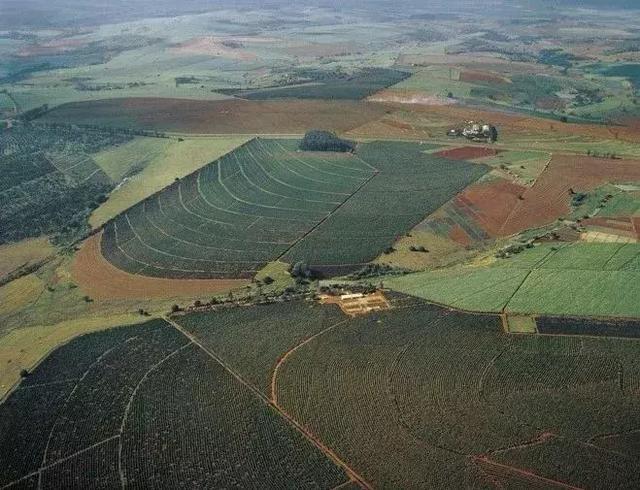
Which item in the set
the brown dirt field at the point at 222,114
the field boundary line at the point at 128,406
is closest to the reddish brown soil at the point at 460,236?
the field boundary line at the point at 128,406

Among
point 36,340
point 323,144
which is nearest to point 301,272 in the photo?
point 36,340

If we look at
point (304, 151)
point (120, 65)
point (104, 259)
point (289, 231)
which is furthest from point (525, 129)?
point (120, 65)

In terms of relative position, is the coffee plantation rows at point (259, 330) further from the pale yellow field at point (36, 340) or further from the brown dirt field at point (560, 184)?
the brown dirt field at point (560, 184)

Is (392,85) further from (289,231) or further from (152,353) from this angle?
(152,353)

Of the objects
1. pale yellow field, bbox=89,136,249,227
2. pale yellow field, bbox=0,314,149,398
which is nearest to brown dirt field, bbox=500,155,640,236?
pale yellow field, bbox=0,314,149,398

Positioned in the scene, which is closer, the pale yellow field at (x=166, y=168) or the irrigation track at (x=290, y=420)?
the irrigation track at (x=290, y=420)

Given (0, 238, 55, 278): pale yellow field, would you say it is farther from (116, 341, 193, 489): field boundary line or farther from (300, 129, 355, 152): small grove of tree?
(300, 129, 355, 152): small grove of tree

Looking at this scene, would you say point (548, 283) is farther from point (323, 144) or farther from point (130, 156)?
point (130, 156)
